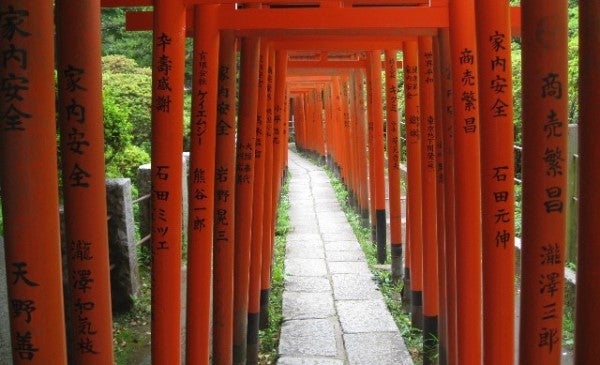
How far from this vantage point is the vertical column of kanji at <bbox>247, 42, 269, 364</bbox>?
567 centimetres

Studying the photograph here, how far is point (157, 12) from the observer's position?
11.3 ft

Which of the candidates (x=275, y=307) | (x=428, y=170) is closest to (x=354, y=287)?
(x=275, y=307)

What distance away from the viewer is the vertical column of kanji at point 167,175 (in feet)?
11.0

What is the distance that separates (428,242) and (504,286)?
2.43 m

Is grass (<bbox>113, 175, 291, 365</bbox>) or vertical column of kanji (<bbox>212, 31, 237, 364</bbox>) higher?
vertical column of kanji (<bbox>212, 31, 237, 364</bbox>)

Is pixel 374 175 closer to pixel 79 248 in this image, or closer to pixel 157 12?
pixel 157 12

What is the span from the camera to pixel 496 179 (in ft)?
8.65

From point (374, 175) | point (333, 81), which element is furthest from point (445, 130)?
point (333, 81)

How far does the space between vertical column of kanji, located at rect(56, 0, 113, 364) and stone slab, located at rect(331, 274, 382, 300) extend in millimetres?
5617

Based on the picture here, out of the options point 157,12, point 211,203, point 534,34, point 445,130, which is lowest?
point 211,203

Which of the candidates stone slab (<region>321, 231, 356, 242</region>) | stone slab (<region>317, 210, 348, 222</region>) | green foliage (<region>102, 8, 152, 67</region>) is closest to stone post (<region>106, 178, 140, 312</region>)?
stone slab (<region>321, 231, 356, 242</region>)

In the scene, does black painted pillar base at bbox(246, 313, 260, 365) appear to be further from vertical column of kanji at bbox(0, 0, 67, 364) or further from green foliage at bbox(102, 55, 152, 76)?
green foliage at bbox(102, 55, 152, 76)

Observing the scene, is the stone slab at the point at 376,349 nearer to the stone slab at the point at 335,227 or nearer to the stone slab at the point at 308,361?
the stone slab at the point at 308,361

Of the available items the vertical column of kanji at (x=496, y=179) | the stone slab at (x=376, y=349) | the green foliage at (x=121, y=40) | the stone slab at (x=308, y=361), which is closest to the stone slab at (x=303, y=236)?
the green foliage at (x=121, y=40)
